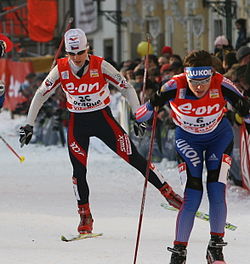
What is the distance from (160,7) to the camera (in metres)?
29.0

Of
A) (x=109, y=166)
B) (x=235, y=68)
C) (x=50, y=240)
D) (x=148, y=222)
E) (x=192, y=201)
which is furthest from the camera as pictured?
(x=109, y=166)

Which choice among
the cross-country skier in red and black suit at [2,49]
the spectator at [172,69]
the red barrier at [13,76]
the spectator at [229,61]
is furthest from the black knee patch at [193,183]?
the red barrier at [13,76]

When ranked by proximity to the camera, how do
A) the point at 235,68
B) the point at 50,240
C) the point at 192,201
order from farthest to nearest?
the point at 235,68 → the point at 50,240 → the point at 192,201

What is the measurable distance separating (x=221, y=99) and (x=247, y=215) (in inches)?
108

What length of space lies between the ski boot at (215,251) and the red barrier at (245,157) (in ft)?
13.6

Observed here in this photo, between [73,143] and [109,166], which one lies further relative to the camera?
[109,166]

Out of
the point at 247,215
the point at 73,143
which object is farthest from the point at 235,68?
the point at 73,143

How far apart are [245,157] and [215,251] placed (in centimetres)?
433

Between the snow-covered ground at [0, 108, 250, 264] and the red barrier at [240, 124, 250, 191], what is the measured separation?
0.50ft

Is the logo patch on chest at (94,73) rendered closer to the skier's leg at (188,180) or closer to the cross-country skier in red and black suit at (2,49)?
the cross-country skier in red and black suit at (2,49)

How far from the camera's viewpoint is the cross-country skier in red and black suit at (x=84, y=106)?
30.1 feet

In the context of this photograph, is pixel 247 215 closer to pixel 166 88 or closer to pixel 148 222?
pixel 148 222

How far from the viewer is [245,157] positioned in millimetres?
11656

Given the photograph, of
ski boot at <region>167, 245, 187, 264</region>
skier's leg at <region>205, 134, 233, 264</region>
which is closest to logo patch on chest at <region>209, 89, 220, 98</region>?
skier's leg at <region>205, 134, 233, 264</region>
